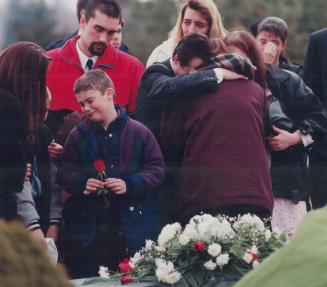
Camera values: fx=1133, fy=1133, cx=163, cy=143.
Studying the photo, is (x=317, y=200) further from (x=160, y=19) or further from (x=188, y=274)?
(x=160, y=19)

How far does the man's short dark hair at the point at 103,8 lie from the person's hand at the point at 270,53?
2.66ft

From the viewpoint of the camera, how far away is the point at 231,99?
4863mm

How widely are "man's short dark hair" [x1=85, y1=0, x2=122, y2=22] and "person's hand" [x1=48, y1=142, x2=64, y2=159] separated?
641 millimetres

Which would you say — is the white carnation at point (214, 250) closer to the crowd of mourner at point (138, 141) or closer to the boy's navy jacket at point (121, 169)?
the crowd of mourner at point (138, 141)

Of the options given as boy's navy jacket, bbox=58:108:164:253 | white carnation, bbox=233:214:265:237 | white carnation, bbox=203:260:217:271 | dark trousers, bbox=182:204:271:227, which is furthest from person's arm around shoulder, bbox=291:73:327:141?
white carnation, bbox=203:260:217:271

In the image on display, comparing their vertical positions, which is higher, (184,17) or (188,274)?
(184,17)

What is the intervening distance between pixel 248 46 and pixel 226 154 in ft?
1.93

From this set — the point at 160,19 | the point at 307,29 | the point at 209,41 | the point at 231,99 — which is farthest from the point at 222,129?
the point at 160,19

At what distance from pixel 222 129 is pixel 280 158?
594 millimetres

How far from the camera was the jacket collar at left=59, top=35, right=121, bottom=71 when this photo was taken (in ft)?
17.5

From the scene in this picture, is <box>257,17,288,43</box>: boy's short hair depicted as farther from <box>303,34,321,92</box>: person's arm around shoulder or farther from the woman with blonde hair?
the woman with blonde hair

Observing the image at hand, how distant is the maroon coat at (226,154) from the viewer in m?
4.81

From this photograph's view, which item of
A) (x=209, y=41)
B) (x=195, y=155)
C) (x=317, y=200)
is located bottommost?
(x=317, y=200)

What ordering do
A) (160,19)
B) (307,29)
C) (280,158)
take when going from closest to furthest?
(280,158) < (307,29) < (160,19)
